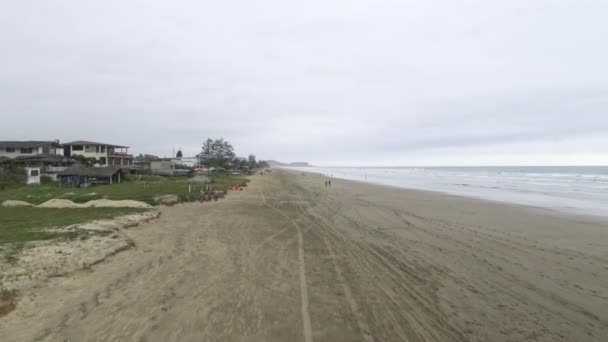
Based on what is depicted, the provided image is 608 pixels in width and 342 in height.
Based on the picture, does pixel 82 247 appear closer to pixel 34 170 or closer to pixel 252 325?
pixel 252 325

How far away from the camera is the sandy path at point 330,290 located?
4.38 metres

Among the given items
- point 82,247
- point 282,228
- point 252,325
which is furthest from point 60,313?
point 282,228

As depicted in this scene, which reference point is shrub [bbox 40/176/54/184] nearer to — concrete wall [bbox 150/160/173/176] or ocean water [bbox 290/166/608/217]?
concrete wall [bbox 150/160/173/176]

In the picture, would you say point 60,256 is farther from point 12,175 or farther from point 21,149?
point 21,149

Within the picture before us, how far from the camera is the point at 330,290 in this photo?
583 centimetres

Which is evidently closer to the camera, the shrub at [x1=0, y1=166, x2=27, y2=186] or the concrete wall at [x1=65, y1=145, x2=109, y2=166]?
the shrub at [x1=0, y1=166, x2=27, y2=186]

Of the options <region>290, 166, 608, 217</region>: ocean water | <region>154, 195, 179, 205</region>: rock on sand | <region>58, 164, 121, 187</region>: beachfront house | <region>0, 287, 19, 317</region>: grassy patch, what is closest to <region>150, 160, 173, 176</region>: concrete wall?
<region>58, 164, 121, 187</region>: beachfront house

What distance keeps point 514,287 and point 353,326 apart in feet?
13.7

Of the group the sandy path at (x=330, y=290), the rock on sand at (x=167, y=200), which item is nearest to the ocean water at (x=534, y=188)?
the sandy path at (x=330, y=290)

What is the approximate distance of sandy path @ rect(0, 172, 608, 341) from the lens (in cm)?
438

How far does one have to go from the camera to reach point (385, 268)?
715 centimetres

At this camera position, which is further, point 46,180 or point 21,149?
point 21,149

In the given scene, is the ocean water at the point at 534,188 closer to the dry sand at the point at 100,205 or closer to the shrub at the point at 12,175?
the dry sand at the point at 100,205

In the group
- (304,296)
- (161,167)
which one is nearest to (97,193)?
(304,296)
